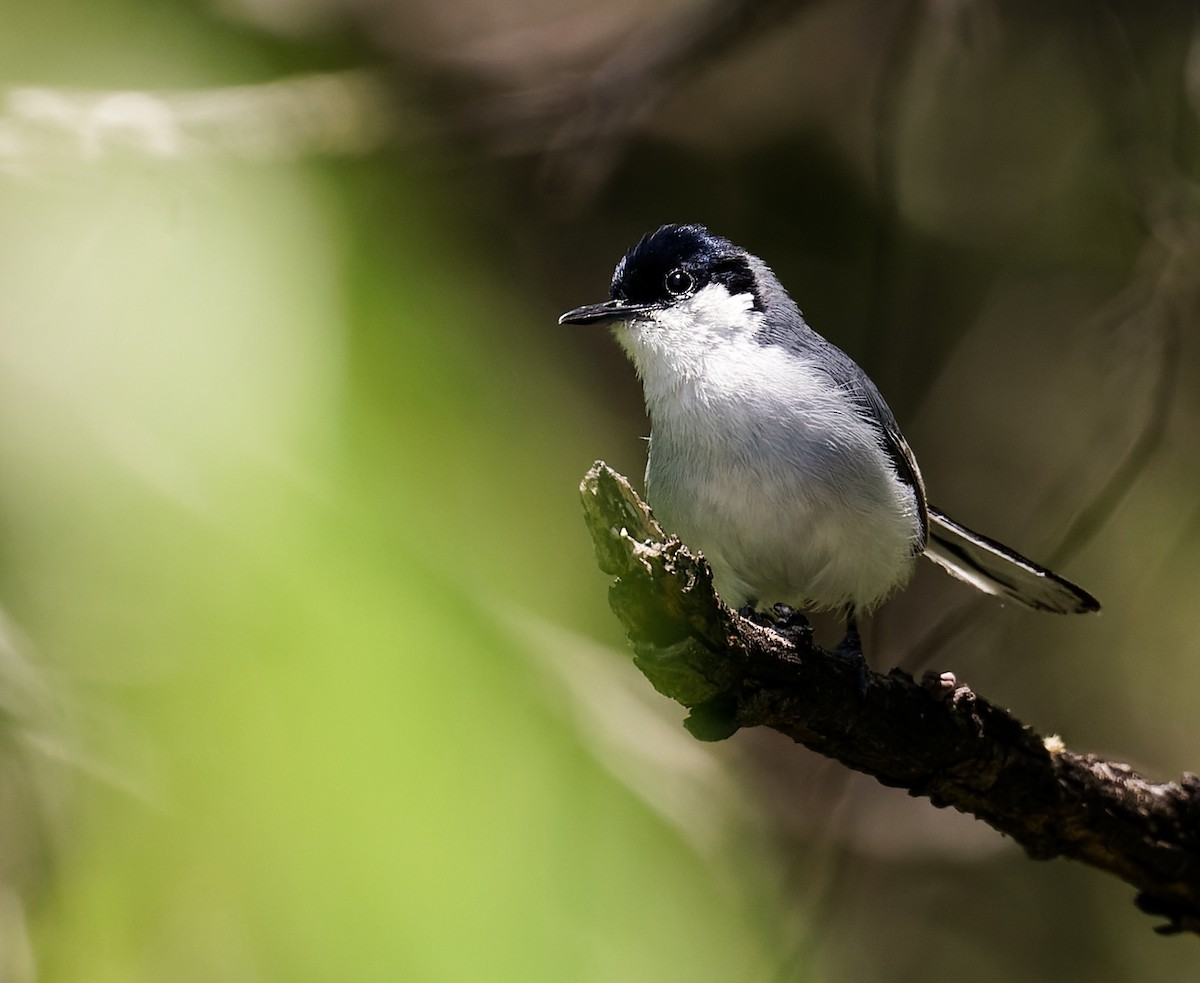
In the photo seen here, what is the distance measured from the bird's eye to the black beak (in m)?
0.07

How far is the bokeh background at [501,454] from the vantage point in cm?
87

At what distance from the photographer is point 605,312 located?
254 centimetres

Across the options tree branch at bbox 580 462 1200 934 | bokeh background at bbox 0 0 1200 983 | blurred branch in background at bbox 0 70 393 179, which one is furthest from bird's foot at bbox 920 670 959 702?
blurred branch in background at bbox 0 70 393 179

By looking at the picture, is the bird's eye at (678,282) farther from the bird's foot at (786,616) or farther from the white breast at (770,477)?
the bird's foot at (786,616)

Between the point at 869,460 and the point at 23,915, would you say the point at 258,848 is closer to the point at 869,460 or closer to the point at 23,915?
the point at 23,915

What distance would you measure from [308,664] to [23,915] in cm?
87

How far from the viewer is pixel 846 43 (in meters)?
3.93

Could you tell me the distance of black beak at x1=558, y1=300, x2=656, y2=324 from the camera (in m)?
2.50

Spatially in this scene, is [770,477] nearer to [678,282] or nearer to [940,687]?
[940,687]

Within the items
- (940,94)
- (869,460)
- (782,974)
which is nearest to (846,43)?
(940,94)

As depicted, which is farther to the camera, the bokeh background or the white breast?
the white breast

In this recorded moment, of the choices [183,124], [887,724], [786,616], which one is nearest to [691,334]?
[786,616]

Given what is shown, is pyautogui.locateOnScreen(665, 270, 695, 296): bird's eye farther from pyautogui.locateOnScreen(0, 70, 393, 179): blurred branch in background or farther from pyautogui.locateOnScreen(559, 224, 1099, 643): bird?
pyautogui.locateOnScreen(0, 70, 393, 179): blurred branch in background

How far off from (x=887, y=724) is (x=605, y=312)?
1063 mm
